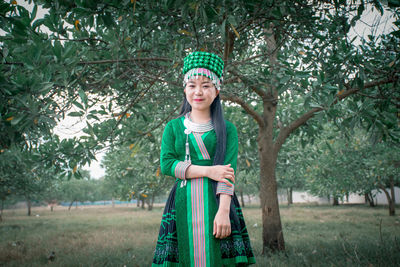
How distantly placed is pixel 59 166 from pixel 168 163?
131 inches

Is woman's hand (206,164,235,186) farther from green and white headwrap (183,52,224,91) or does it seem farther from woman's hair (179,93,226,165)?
green and white headwrap (183,52,224,91)

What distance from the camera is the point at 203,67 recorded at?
2.19 metres

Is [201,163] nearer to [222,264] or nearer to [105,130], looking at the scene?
[222,264]

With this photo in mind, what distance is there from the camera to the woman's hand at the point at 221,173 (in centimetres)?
196

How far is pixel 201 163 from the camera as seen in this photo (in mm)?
2125

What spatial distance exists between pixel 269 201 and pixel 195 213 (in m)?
4.08

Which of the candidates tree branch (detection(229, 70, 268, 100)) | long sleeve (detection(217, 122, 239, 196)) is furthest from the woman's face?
tree branch (detection(229, 70, 268, 100))

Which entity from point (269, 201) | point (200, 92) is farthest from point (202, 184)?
point (269, 201)

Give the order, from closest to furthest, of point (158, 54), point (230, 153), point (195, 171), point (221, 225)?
point (221, 225)
point (195, 171)
point (230, 153)
point (158, 54)

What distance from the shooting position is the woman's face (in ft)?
7.20

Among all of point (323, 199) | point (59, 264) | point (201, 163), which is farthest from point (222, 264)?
Result: point (323, 199)

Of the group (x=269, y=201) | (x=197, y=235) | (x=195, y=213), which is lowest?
(x=269, y=201)

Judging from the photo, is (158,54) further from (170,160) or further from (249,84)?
(170,160)

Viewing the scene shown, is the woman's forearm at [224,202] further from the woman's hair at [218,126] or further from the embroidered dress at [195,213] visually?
the woman's hair at [218,126]
